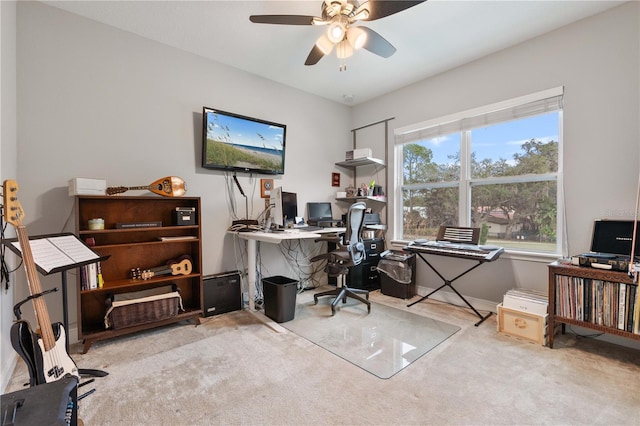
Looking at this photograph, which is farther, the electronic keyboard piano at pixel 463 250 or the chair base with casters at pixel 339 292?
the chair base with casters at pixel 339 292

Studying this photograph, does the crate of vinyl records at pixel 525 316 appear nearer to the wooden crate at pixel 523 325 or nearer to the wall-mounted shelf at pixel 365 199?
the wooden crate at pixel 523 325

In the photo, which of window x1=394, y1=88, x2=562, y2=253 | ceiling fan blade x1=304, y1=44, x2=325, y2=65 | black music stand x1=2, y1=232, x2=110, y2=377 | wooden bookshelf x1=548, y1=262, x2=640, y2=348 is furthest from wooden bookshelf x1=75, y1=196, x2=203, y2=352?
wooden bookshelf x1=548, y1=262, x2=640, y2=348

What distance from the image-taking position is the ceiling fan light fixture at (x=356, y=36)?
2157 millimetres

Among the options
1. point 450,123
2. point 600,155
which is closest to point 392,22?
point 450,123

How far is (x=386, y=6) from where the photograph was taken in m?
1.89

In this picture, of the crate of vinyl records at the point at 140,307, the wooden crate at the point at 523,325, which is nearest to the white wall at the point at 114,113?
the crate of vinyl records at the point at 140,307

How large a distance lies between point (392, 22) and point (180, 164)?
2464mm

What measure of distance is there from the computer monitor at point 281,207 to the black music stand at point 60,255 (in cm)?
160

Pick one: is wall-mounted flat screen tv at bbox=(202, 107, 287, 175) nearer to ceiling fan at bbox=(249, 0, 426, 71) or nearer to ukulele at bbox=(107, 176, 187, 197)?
ukulele at bbox=(107, 176, 187, 197)

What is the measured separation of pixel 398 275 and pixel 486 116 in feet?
6.65

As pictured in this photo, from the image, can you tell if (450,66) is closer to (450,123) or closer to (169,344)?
(450,123)

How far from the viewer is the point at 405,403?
62.9 inches

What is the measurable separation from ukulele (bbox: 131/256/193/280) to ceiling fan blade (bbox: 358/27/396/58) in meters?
2.53

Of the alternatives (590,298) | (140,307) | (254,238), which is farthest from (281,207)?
(590,298)
